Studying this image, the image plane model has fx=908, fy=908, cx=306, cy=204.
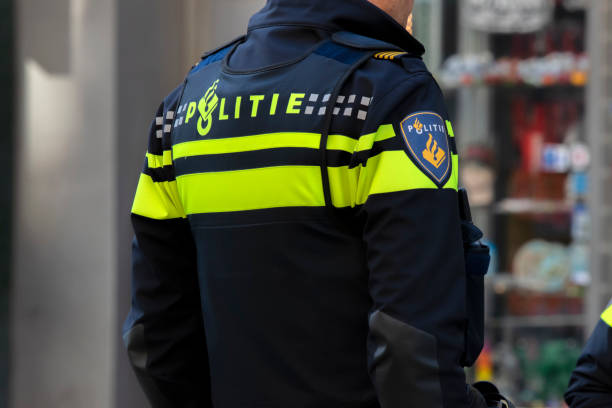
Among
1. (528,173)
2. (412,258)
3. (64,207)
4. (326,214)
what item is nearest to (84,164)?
(64,207)

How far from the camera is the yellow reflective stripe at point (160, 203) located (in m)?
1.67

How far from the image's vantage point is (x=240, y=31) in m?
2.76

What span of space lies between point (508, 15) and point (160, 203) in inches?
141

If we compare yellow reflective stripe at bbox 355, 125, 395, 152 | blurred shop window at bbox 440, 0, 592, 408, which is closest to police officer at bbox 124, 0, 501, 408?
yellow reflective stripe at bbox 355, 125, 395, 152

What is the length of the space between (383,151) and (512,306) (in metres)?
3.69

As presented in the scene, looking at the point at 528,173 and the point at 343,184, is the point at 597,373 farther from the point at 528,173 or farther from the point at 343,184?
the point at 528,173

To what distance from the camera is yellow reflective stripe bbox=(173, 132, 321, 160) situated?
1.43 metres

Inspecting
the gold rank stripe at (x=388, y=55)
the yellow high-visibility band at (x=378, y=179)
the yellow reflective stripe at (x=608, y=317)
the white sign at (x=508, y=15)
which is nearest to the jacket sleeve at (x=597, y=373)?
the yellow reflective stripe at (x=608, y=317)

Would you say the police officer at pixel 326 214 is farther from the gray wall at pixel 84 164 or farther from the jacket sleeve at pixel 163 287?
the gray wall at pixel 84 164

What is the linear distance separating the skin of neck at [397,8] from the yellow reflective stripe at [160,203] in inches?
19.5

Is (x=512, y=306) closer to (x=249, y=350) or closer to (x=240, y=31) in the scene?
(x=240, y=31)

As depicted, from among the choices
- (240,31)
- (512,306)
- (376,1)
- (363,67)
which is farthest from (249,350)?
(512,306)

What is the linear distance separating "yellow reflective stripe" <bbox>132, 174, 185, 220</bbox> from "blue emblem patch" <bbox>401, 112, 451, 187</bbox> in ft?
1.62

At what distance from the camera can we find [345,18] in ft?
4.97
